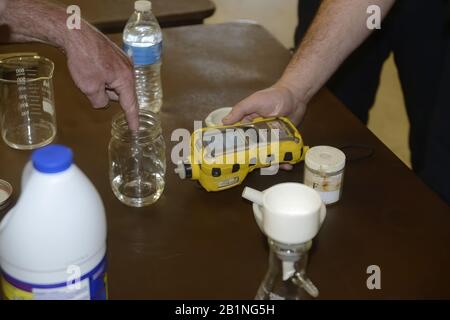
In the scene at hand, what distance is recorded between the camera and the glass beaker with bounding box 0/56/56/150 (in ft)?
4.13

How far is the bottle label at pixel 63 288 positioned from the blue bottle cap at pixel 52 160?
0.39 ft

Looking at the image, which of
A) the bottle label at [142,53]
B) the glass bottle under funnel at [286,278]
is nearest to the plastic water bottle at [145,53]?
the bottle label at [142,53]

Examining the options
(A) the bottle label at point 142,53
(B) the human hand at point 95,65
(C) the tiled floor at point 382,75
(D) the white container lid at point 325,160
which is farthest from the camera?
(C) the tiled floor at point 382,75

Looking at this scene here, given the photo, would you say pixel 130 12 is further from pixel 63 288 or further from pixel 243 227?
pixel 63 288

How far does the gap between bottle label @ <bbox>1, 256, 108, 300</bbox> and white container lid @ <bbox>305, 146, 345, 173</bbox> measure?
1.35ft

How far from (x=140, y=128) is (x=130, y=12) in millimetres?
686

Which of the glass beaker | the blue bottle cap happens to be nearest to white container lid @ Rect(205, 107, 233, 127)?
the glass beaker

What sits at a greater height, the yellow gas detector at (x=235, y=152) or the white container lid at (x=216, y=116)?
the yellow gas detector at (x=235, y=152)

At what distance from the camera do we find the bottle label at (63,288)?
74cm

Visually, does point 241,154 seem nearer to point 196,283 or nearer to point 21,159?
point 196,283

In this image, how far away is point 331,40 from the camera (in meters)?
1.41

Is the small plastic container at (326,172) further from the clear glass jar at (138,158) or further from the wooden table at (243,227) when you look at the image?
the clear glass jar at (138,158)

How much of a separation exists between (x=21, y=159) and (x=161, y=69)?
45 centimetres

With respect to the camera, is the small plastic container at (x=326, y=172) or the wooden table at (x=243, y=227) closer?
the wooden table at (x=243, y=227)
